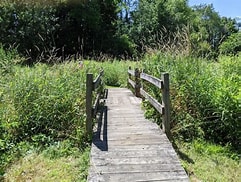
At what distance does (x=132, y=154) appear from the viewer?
3.78 metres

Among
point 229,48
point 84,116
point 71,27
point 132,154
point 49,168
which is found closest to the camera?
point 49,168

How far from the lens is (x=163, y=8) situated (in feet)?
115

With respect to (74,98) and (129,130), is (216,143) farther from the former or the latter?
(74,98)

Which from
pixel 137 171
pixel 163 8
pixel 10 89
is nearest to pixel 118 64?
pixel 10 89

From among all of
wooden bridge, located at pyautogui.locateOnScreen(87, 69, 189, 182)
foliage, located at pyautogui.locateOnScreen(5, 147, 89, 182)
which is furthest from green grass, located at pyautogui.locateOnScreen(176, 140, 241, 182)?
foliage, located at pyautogui.locateOnScreen(5, 147, 89, 182)

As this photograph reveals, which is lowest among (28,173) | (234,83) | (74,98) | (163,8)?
(28,173)

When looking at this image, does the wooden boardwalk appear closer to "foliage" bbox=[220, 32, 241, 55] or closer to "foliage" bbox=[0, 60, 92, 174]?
"foliage" bbox=[0, 60, 92, 174]

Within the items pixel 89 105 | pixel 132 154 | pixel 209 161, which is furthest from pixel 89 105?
pixel 209 161

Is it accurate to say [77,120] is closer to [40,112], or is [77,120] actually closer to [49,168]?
[40,112]

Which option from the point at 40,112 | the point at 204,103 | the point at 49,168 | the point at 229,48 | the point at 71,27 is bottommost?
the point at 49,168

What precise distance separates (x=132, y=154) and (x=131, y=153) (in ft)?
0.12

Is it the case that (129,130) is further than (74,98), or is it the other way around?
(74,98)

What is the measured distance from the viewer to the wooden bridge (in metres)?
3.18

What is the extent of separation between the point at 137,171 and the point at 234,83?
2.68 m
